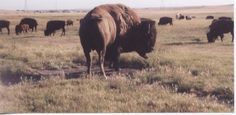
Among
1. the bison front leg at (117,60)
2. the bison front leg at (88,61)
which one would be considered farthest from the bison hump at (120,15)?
the bison front leg at (88,61)

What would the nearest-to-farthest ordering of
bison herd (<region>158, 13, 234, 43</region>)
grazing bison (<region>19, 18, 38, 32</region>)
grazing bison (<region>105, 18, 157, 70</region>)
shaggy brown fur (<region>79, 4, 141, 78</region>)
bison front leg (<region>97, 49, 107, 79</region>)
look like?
shaggy brown fur (<region>79, 4, 141, 78</region>)
bison front leg (<region>97, 49, 107, 79</region>)
bison herd (<region>158, 13, 234, 43</region>)
grazing bison (<region>105, 18, 157, 70</region>)
grazing bison (<region>19, 18, 38, 32</region>)

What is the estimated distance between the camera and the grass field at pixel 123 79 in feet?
21.3

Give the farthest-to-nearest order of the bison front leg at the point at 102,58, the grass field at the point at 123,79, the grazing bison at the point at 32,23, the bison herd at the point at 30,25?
the grazing bison at the point at 32,23
the bison herd at the point at 30,25
the bison front leg at the point at 102,58
the grass field at the point at 123,79

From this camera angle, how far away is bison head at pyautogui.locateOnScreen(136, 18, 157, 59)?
789cm

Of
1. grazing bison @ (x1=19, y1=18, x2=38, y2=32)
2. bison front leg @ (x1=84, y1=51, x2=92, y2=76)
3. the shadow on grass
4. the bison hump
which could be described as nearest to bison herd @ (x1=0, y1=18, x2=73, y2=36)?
grazing bison @ (x1=19, y1=18, x2=38, y2=32)

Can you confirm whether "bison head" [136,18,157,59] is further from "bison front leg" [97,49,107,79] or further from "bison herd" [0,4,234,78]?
"bison front leg" [97,49,107,79]

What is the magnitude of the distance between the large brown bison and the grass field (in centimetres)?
20

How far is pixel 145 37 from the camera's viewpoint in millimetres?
8008

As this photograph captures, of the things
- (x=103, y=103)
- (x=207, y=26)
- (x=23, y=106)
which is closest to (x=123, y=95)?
(x=103, y=103)

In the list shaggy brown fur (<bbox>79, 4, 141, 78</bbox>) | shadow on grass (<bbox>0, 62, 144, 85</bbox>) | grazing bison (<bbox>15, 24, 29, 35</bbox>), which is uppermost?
shaggy brown fur (<bbox>79, 4, 141, 78</bbox>)

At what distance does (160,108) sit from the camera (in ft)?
20.9

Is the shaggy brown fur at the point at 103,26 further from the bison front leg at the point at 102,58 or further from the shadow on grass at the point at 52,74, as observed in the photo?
the shadow on grass at the point at 52,74

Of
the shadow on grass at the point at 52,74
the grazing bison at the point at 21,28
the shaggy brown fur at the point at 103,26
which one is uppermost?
the shaggy brown fur at the point at 103,26

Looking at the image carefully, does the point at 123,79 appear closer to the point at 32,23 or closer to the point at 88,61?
the point at 88,61
